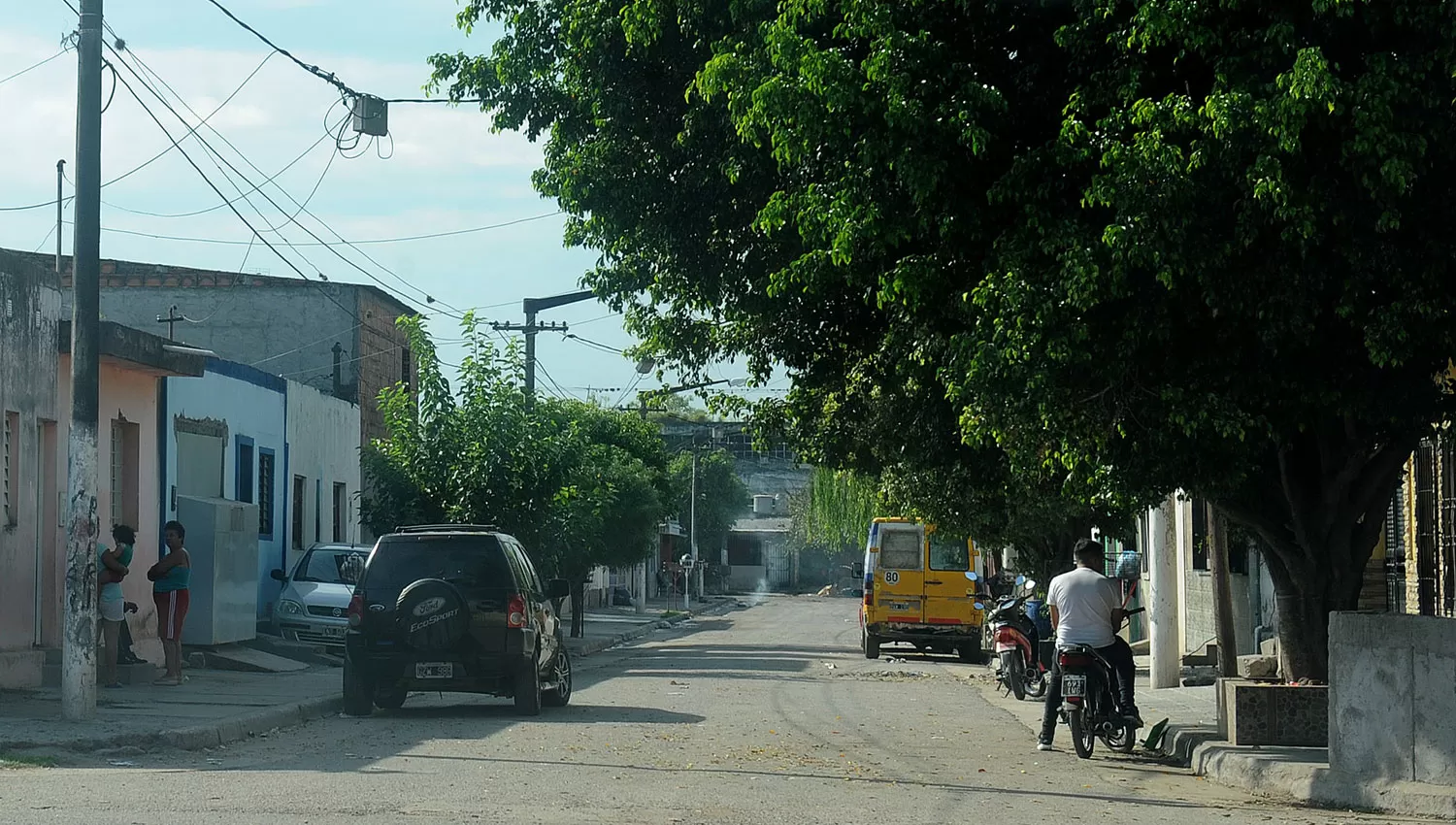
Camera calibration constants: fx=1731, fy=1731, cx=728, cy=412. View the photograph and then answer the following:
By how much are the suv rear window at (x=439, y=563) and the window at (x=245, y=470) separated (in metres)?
11.4

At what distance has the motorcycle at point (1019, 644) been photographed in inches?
758

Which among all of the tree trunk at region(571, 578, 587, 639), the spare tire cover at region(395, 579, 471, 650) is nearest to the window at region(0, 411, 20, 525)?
the spare tire cover at region(395, 579, 471, 650)

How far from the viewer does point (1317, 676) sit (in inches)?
527

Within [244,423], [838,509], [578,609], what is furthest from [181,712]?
[838,509]

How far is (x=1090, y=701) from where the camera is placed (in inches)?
537

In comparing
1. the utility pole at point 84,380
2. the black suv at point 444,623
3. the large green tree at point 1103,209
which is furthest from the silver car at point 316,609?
the large green tree at point 1103,209

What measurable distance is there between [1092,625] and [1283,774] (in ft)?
8.29

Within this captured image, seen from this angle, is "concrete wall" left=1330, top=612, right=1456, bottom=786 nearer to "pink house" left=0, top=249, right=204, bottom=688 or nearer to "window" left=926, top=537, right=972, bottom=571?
"pink house" left=0, top=249, right=204, bottom=688

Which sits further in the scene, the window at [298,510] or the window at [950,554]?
the window at [950,554]

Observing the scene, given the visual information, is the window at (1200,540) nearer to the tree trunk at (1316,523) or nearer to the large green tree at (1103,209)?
the tree trunk at (1316,523)

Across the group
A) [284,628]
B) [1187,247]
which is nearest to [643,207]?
[1187,247]

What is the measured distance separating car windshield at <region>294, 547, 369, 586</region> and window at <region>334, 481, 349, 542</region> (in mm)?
7913

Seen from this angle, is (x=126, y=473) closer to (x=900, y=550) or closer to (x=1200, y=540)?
(x=900, y=550)

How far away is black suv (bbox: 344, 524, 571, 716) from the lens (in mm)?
16094
